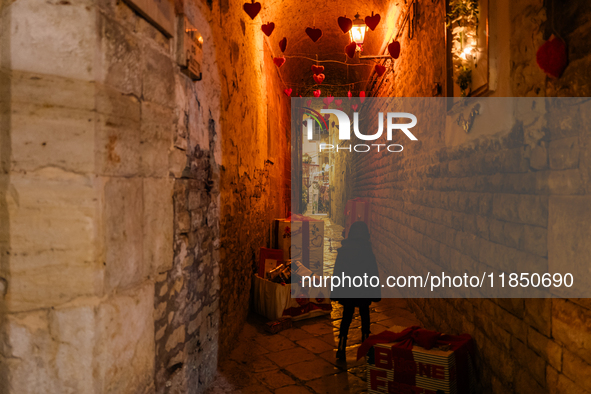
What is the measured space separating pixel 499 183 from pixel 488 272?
28.0 inches

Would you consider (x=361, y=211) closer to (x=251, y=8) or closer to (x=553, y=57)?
(x=251, y=8)

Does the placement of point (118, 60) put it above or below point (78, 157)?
above

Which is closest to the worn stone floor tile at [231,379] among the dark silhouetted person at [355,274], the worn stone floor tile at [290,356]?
the worn stone floor tile at [290,356]

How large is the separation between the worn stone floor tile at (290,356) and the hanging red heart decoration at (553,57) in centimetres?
318

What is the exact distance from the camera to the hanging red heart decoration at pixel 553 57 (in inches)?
71.1

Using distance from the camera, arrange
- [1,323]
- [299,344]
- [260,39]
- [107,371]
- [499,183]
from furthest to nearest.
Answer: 1. [260,39]
2. [299,344]
3. [499,183]
4. [107,371]
5. [1,323]

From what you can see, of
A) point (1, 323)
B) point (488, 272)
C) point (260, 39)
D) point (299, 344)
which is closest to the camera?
point (1, 323)

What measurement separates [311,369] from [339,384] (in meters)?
0.37

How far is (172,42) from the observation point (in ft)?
7.84

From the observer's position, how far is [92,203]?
5.38 ft

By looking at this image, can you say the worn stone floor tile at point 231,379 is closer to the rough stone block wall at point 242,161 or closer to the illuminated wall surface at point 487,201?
the rough stone block wall at point 242,161

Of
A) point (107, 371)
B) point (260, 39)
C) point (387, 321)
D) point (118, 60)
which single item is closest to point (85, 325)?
point (107, 371)

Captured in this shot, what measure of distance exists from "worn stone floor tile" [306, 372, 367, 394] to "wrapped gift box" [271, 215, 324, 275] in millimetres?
3244

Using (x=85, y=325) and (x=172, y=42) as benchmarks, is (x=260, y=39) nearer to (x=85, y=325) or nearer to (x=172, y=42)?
(x=172, y=42)
